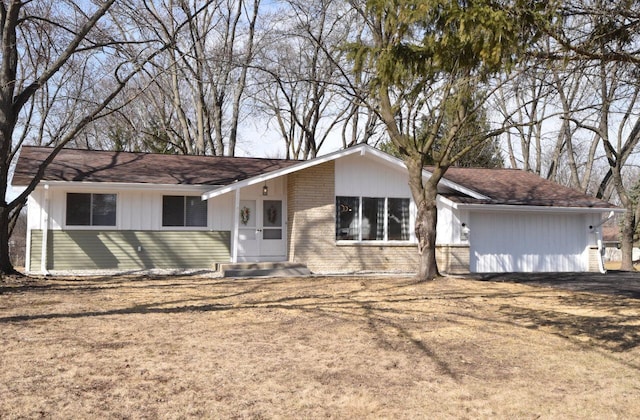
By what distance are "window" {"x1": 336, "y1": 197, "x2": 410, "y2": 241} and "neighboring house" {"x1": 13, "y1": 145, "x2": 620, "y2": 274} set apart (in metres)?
0.03

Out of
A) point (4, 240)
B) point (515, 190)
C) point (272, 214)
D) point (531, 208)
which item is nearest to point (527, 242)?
point (531, 208)

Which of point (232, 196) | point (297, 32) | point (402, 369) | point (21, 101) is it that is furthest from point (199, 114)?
point (402, 369)

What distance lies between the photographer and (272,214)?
17891 mm

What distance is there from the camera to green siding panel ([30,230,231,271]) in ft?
51.6

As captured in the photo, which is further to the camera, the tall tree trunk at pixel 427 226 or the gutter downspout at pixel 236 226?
the gutter downspout at pixel 236 226

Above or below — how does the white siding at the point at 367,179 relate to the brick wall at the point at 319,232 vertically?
above

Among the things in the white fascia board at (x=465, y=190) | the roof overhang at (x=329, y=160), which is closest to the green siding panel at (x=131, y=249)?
the roof overhang at (x=329, y=160)

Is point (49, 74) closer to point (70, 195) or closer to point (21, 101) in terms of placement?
point (21, 101)

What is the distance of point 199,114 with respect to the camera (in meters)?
28.6

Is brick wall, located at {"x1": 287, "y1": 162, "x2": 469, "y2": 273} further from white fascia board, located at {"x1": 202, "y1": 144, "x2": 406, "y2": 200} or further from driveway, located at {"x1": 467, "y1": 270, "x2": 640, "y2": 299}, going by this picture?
driveway, located at {"x1": 467, "y1": 270, "x2": 640, "y2": 299}

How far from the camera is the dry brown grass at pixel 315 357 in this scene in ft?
15.5

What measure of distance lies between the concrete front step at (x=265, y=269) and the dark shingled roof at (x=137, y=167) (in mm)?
2707

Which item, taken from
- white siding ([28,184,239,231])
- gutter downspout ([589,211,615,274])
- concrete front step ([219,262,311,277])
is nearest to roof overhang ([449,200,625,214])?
gutter downspout ([589,211,615,274])

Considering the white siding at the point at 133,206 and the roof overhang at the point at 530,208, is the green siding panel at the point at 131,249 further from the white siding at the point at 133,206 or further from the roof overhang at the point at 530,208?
the roof overhang at the point at 530,208
